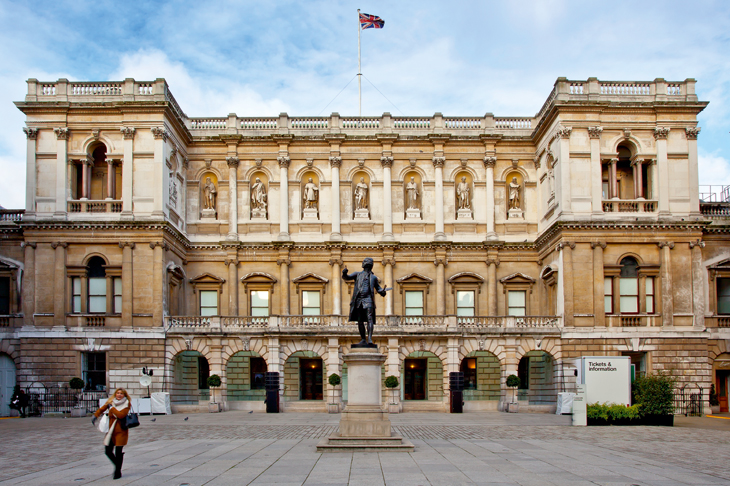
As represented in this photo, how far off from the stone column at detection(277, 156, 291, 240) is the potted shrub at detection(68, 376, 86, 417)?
1430 centimetres

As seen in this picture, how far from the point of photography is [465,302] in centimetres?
4453

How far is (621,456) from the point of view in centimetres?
1870

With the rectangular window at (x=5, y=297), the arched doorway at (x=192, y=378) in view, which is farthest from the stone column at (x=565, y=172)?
the rectangular window at (x=5, y=297)

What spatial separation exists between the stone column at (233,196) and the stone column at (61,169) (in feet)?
32.1

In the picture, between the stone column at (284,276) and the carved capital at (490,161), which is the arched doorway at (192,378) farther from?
the carved capital at (490,161)

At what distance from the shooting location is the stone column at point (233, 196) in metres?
44.7

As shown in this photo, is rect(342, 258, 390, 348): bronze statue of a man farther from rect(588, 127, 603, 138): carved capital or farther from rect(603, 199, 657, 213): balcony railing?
rect(588, 127, 603, 138): carved capital

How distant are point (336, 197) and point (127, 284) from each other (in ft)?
45.3

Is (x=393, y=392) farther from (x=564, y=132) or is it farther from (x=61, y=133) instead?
(x=61, y=133)

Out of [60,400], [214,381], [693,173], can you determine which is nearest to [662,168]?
[693,173]

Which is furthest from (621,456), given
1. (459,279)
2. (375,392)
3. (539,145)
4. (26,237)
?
(26,237)

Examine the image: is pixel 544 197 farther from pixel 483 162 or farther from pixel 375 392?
pixel 375 392

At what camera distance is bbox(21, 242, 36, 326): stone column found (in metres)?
38.4

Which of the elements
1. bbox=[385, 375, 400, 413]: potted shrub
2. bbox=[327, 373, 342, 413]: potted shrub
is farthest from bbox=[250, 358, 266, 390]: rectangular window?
bbox=[385, 375, 400, 413]: potted shrub
